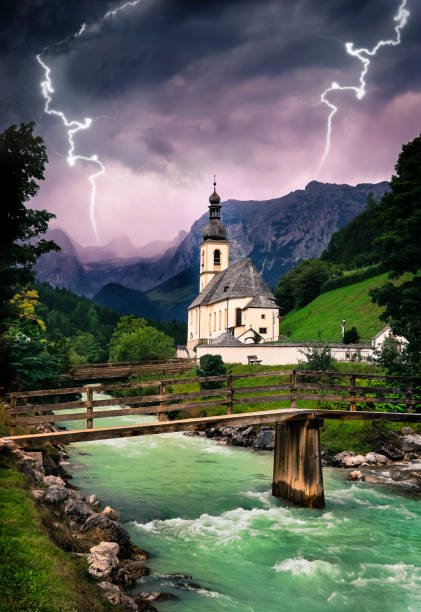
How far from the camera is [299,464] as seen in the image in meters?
15.6

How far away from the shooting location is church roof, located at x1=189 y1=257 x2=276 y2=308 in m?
72.1

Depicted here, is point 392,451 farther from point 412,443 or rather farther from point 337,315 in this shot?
point 337,315

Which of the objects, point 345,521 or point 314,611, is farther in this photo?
point 345,521

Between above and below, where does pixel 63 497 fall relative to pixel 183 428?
below

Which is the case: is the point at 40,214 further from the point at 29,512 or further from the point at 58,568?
the point at 58,568

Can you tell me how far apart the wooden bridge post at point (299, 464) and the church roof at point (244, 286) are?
54.1m

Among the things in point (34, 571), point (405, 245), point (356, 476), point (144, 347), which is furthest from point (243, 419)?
point (144, 347)

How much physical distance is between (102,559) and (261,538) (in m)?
4.96

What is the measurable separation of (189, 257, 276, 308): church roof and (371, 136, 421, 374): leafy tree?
4761 centimetres

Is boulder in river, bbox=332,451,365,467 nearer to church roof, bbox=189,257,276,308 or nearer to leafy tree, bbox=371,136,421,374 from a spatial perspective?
leafy tree, bbox=371,136,421,374

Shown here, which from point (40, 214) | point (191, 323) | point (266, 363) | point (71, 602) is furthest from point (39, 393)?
point (191, 323)

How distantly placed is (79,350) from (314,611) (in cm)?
10129

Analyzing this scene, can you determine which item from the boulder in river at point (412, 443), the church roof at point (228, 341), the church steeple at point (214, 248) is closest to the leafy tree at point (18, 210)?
the boulder in river at point (412, 443)

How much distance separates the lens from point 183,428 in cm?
1459
